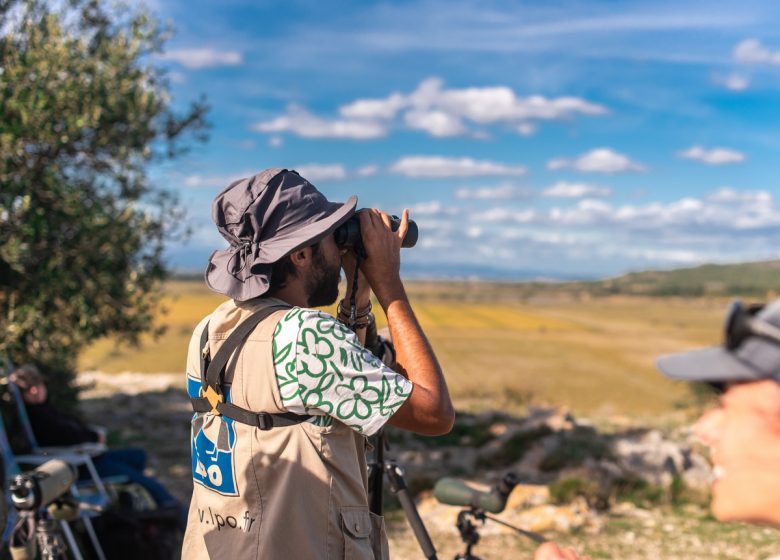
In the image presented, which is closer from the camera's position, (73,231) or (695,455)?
(73,231)

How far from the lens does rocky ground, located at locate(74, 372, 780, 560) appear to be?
23.6ft

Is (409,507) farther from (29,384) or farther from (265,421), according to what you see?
(29,384)

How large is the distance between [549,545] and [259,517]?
2.73 ft

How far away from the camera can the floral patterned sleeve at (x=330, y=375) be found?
79.7 inches

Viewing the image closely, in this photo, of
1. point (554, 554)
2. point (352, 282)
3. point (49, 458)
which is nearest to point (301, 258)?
point (352, 282)

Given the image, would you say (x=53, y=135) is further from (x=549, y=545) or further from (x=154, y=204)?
(x=549, y=545)

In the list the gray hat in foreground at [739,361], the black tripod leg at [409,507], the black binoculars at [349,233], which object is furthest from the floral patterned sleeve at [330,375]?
the black tripod leg at [409,507]

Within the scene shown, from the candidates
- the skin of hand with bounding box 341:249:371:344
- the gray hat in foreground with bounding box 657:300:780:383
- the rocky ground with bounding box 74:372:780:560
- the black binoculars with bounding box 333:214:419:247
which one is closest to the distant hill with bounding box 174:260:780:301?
the rocky ground with bounding box 74:372:780:560

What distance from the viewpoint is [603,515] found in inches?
319

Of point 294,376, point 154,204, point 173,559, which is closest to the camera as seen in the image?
point 294,376

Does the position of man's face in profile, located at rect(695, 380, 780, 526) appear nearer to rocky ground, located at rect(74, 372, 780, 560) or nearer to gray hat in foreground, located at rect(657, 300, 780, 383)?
gray hat in foreground, located at rect(657, 300, 780, 383)

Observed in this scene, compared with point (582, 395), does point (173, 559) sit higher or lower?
higher

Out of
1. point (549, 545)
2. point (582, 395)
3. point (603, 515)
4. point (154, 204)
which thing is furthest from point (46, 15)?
point (582, 395)

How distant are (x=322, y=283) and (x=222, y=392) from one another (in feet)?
1.46
